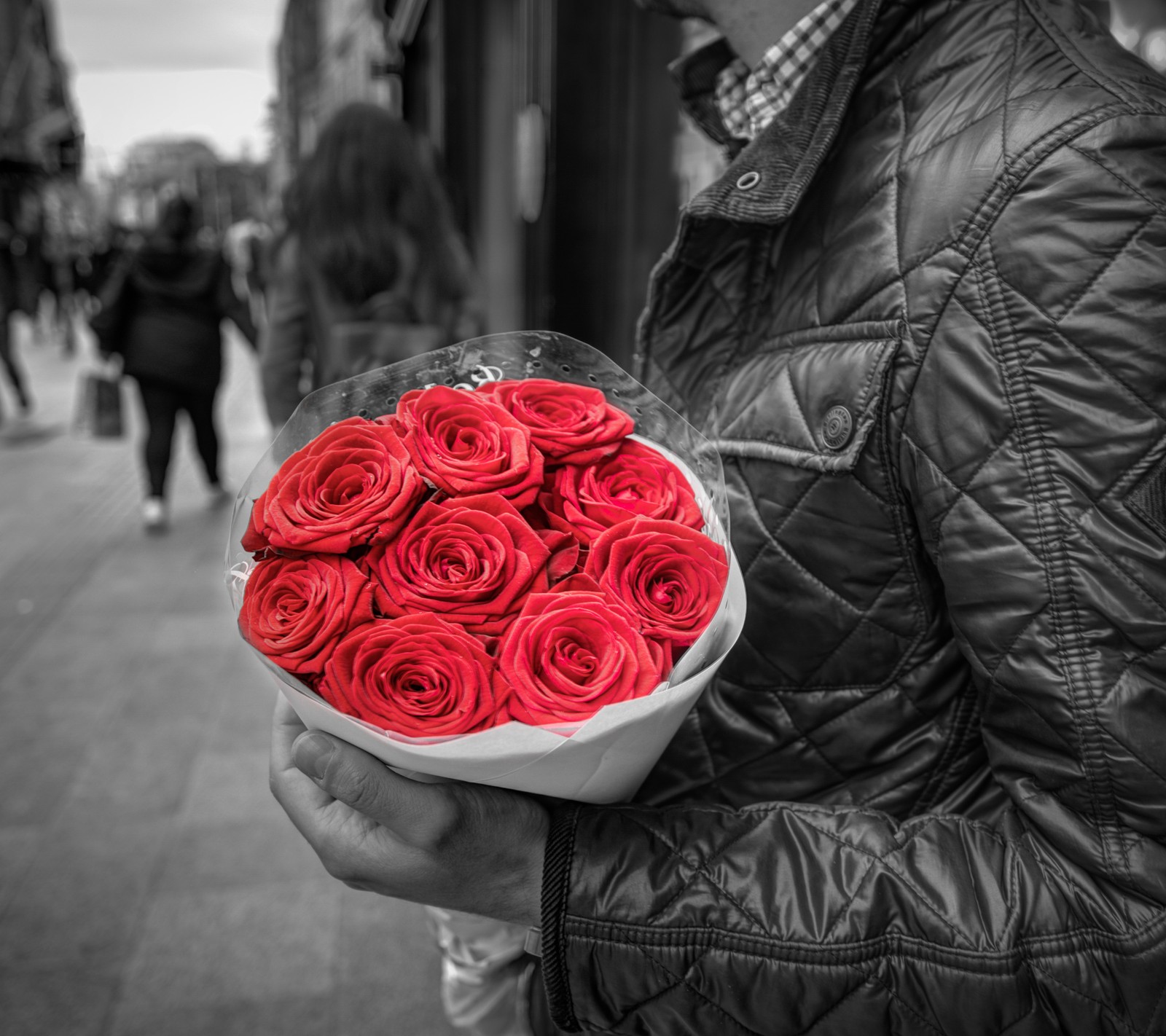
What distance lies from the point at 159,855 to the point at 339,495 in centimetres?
255

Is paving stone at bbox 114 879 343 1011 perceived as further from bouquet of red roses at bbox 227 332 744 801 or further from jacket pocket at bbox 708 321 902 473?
jacket pocket at bbox 708 321 902 473

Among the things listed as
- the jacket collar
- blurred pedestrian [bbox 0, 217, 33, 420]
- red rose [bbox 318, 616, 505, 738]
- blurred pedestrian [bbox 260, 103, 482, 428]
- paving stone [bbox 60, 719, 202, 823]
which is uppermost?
the jacket collar

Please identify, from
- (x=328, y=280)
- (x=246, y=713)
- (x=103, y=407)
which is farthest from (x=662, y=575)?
(x=103, y=407)

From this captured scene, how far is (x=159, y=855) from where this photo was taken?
2.91 m

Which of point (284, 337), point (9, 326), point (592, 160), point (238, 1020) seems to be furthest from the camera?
point (9, 326)

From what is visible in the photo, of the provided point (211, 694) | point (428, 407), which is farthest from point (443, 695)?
point (211, 694)

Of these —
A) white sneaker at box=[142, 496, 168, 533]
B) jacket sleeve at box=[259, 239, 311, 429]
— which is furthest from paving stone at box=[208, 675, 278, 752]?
white sneaker at box=[142, 496, 168, 533]

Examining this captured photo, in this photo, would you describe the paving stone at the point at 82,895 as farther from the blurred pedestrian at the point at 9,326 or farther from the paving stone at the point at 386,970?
the blurred pedestrian at the point at 9,326

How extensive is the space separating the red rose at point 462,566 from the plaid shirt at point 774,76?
0.63 m

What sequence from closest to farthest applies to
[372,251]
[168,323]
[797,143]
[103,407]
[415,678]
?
[415,678]
[797,143]
[372,251]
[168,323]
[103,407]

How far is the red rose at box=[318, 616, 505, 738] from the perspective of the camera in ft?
2.48

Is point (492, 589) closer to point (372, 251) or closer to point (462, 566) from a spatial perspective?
point (462, 566)

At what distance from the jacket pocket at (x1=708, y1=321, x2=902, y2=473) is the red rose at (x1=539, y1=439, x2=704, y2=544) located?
102 mm

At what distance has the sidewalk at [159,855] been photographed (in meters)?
2.37
